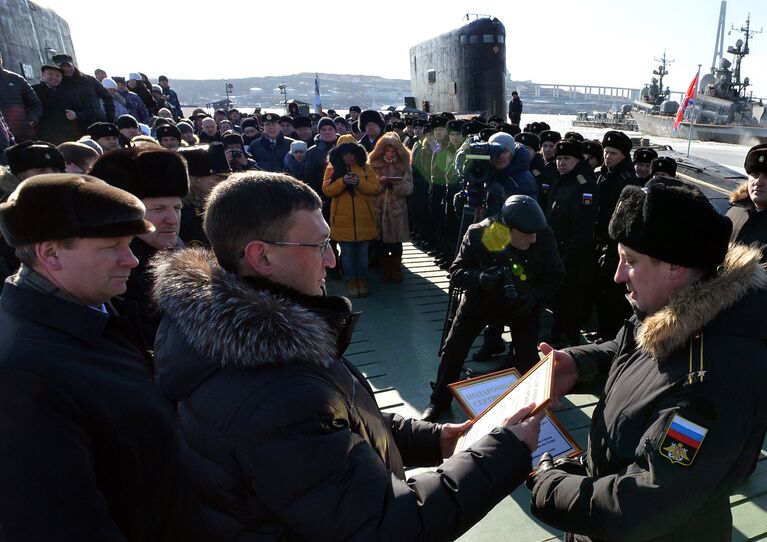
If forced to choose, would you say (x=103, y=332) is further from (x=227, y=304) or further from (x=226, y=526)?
(x=226, y=526)

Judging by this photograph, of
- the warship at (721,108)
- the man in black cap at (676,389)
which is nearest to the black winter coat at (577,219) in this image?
the man in black cap at (676,389)

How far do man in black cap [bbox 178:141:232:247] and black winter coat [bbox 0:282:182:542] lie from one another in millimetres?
1924

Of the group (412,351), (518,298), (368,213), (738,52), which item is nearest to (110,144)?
(368,213)

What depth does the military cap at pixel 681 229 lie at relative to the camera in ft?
5.20

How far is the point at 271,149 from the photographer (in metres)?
8.55

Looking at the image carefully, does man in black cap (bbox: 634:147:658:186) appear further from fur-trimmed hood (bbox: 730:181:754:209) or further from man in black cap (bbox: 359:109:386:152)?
man in black cap (bbox: 359:109:386:152)

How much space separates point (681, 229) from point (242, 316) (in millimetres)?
1427

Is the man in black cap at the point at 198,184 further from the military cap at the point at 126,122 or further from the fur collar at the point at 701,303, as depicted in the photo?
the military cap at the point at 126,122

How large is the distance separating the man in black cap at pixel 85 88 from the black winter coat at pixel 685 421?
10.1 meters

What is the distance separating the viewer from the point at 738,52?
117ft

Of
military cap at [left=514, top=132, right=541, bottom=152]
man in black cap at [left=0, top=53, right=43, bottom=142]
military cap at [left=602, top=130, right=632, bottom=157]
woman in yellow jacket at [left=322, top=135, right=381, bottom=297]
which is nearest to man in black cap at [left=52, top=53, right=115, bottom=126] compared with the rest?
man in black cap at [left=0, top=53, right=43, bottom=142]

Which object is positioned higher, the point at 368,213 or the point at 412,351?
the point at 368,213

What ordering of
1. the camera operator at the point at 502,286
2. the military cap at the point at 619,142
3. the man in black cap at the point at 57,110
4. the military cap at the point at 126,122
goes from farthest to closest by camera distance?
the man in black cap at the point at 57,110 < the military cap at the point at 126,122 < the military cap at the point at 619,142 < the camera operator at the point at 502,286

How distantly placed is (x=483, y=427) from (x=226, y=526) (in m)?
0.97
